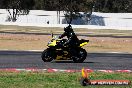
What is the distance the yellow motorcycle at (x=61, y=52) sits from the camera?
57.3ft

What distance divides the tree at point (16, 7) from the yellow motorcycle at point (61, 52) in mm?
58368

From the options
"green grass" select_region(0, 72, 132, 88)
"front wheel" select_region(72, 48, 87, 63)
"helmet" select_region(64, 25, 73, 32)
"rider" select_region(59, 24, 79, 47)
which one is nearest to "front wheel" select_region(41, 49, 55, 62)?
"rider" select_region(59, 24, 79, 47)

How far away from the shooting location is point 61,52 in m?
17.6

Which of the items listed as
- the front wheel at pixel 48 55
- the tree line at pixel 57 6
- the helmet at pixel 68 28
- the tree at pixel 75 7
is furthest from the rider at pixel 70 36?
the tree at pixel 75 7

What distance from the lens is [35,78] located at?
1157 cm

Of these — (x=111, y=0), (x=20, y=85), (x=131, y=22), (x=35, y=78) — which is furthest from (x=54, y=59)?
(x=111, y=0)

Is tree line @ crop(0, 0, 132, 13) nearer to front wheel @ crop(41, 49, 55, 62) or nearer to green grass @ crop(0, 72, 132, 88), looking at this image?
front wheel @ crop(41, 49, 55, 62)

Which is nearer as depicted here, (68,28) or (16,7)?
(68,28)

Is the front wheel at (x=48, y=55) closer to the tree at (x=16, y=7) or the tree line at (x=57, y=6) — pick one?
the tree line at (x=57, y=6)

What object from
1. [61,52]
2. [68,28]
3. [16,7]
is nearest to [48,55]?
[61,52]

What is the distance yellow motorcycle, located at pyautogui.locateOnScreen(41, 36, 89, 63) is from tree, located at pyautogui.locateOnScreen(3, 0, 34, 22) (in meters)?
58.4

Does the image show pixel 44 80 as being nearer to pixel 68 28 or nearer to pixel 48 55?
Result: pixel 48 55

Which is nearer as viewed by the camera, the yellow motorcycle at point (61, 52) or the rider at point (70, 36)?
the rider at point (70, 36)

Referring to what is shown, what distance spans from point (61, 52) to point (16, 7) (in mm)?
67472
